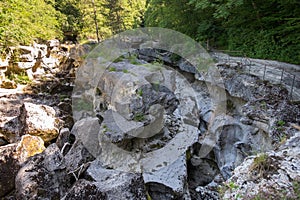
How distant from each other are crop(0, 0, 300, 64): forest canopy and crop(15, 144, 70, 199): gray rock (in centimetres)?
714

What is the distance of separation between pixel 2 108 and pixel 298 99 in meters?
10.6

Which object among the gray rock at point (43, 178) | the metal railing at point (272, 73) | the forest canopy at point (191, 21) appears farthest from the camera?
the forest canopy at point (191, 21)

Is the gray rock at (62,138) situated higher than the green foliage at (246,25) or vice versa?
the green foliage at (246,25)

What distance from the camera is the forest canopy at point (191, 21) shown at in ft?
28.0

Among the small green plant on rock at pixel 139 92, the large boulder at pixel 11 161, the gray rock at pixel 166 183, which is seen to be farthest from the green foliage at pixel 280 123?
the large boulder at pixel 11 161

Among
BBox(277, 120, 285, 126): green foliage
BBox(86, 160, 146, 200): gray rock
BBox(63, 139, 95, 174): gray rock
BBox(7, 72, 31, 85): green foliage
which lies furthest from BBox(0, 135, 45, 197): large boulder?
BBox(7, 72, 31, 85): green foliage

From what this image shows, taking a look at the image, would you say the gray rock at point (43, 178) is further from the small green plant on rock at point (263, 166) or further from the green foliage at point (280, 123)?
the green foliage at point (280, 123)

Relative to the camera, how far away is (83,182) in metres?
3.79

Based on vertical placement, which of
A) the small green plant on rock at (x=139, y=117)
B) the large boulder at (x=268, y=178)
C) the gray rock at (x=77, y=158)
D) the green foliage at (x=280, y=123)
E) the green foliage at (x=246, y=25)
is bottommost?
the gray rock at (x=77, y=158)

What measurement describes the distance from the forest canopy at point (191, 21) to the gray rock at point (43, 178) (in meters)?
7.14

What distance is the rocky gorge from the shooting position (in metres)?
3.63

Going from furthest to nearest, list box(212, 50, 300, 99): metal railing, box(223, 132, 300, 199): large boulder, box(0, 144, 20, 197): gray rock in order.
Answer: box(212, 50, 300, 99): metal railing < box(0, 144, 20, 197): gray rock < box(223, 132, 300, 199): large boulder

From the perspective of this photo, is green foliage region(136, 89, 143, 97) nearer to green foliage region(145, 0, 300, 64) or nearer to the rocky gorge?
the rocky gorge

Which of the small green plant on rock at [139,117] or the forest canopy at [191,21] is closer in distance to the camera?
the small green plant on rock at [139,117]
